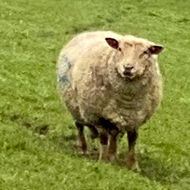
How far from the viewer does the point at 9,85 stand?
54.1 feet

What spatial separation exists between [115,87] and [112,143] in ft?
3.04

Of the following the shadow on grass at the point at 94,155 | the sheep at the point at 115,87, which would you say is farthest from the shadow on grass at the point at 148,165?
the sheep at the point at 115,87

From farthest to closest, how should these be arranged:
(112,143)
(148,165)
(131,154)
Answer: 1. (148,165)
2. (131,154)
3. (112,143)

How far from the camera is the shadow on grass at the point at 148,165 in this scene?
11406 mm

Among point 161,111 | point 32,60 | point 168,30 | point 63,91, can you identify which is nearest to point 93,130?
point 63,91

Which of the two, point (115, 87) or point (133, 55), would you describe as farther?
point (115, 87)

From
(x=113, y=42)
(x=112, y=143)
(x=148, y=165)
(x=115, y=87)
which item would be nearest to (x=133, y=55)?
(x=113, y=42)

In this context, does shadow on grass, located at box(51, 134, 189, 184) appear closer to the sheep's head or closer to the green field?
the green field

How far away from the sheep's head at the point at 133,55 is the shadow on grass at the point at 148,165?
146 centimetres

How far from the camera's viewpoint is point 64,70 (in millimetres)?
12344

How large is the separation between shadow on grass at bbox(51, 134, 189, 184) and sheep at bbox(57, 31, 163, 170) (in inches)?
10.7

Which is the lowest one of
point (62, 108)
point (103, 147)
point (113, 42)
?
point (62, 108)

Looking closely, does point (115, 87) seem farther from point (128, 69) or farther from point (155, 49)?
point (155, 49)

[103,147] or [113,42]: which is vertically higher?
[113,42]
